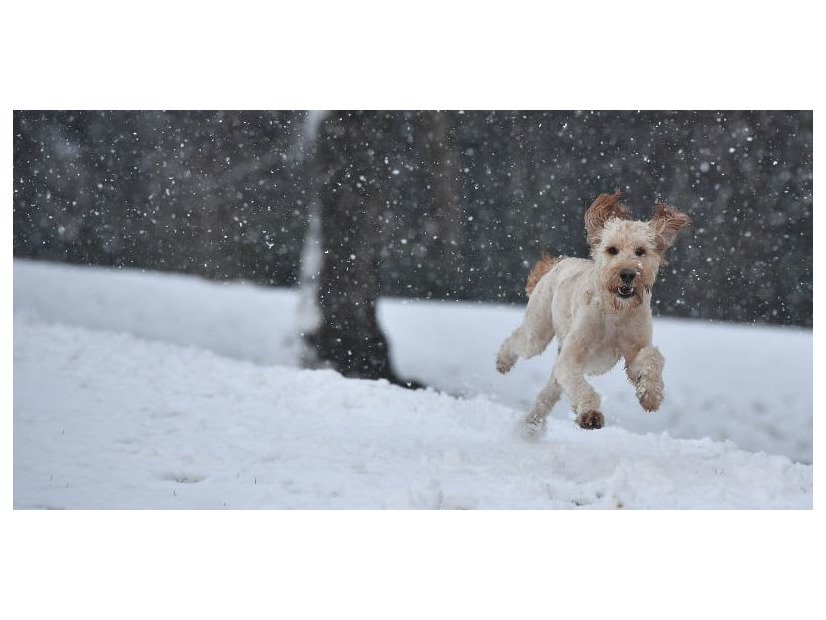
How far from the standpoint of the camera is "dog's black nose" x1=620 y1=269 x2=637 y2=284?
3.96 meters

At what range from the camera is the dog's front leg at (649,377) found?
3916 mm

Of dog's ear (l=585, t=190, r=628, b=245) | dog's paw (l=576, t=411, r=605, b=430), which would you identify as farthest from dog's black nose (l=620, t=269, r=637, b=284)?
dog's paw (l=576, t=411, r=605, b=430)

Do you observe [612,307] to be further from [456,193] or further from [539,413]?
[456,193]

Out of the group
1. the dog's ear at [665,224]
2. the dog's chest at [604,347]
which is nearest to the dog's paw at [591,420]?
the dog's chest at [604,347]

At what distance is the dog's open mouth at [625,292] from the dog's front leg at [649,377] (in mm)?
291

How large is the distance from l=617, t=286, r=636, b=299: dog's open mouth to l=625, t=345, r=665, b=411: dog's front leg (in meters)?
0.29

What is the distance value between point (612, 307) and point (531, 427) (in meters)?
1.15

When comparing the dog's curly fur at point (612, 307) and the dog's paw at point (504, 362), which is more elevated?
the dog's curly fur at point (612, 307)

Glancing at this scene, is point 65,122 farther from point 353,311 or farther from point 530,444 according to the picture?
point 530,444

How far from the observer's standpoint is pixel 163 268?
5875 millimetres

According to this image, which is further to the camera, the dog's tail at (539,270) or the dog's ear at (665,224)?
the dog's tail at (539,270)

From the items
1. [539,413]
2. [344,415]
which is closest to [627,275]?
[539,413]

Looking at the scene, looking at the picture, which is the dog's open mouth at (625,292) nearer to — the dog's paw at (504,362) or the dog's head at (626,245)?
the dog's head at (626,245)

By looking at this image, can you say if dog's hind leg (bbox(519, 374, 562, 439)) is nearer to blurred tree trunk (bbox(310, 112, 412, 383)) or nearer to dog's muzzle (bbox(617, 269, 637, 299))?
dog's muzzle (bbox(617, 269, 637, 299))
